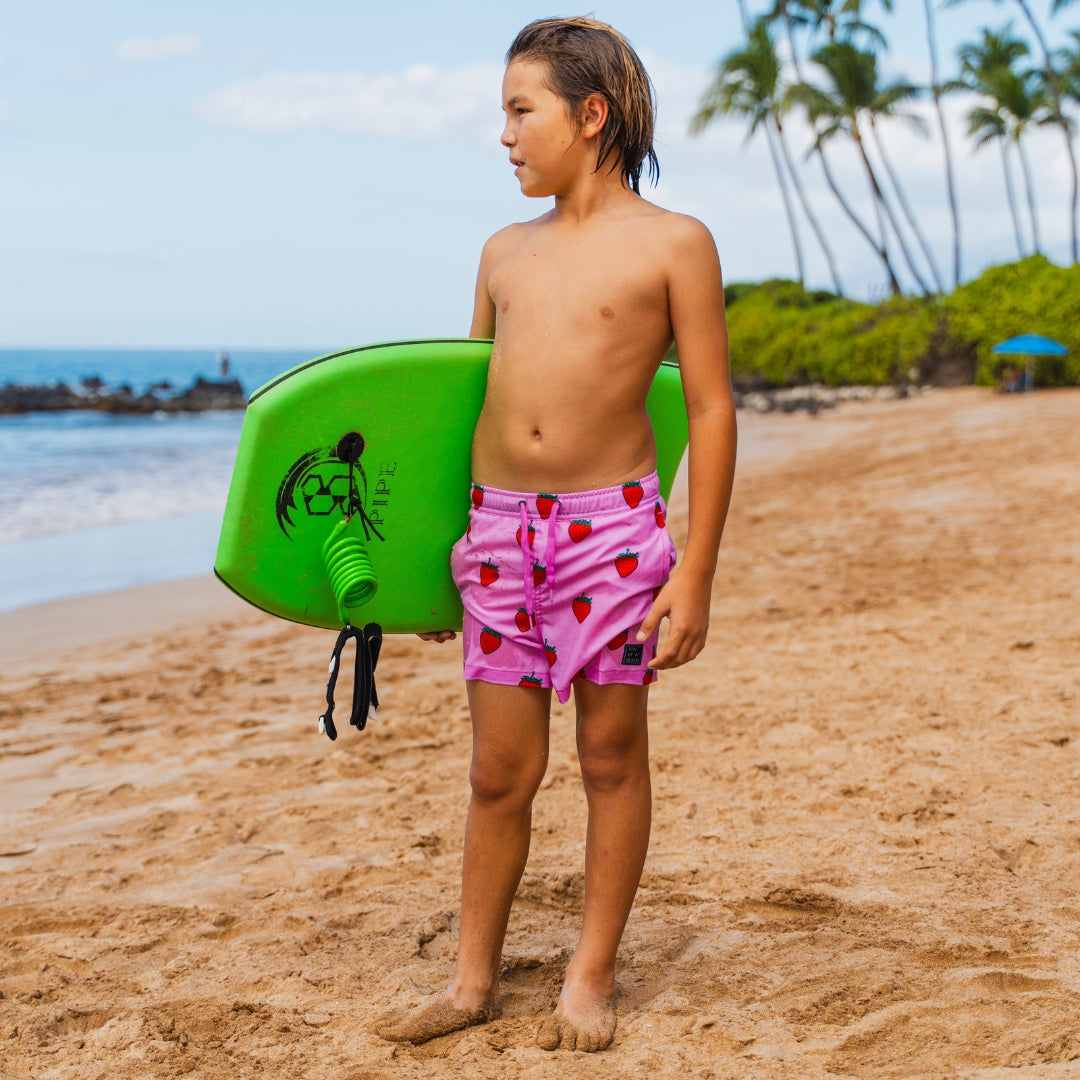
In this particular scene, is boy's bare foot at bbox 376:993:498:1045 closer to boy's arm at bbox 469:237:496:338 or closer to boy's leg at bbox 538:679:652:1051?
boy's leg at bbox 538:679:652:1051

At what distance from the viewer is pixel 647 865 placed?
2566 millimetres

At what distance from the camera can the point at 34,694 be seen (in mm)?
4500

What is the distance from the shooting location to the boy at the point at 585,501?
183 cm

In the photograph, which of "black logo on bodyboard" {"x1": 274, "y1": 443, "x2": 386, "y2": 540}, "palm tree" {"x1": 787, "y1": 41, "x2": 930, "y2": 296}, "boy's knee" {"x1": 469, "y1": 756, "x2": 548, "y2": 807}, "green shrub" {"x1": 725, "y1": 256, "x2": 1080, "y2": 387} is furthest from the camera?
"palm tree" {"x1": 787, "y1": 41, "x2": 930, "y2": 296}

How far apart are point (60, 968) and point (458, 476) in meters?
1.25

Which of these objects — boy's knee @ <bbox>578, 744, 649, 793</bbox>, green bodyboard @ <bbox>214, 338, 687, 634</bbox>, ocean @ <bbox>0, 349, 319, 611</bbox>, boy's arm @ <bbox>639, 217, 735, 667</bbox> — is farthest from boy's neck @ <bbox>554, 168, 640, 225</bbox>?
ocean @ <bbox>0, 349, 319, 611</bbox>

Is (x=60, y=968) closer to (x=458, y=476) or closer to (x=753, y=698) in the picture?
(x=458, y=476)

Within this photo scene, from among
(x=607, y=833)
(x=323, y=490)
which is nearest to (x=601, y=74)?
(x=323, y=490)

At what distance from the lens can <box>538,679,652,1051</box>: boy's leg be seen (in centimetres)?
187

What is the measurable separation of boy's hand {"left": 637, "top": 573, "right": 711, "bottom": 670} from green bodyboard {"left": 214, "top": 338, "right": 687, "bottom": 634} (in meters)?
0.46

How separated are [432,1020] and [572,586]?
0.78 metres

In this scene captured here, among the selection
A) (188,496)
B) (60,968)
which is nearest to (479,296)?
(60,968)

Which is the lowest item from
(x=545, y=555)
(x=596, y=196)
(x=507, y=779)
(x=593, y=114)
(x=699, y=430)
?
(x=507, y=779)

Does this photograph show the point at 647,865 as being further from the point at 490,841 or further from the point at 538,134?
the point at 538,134
